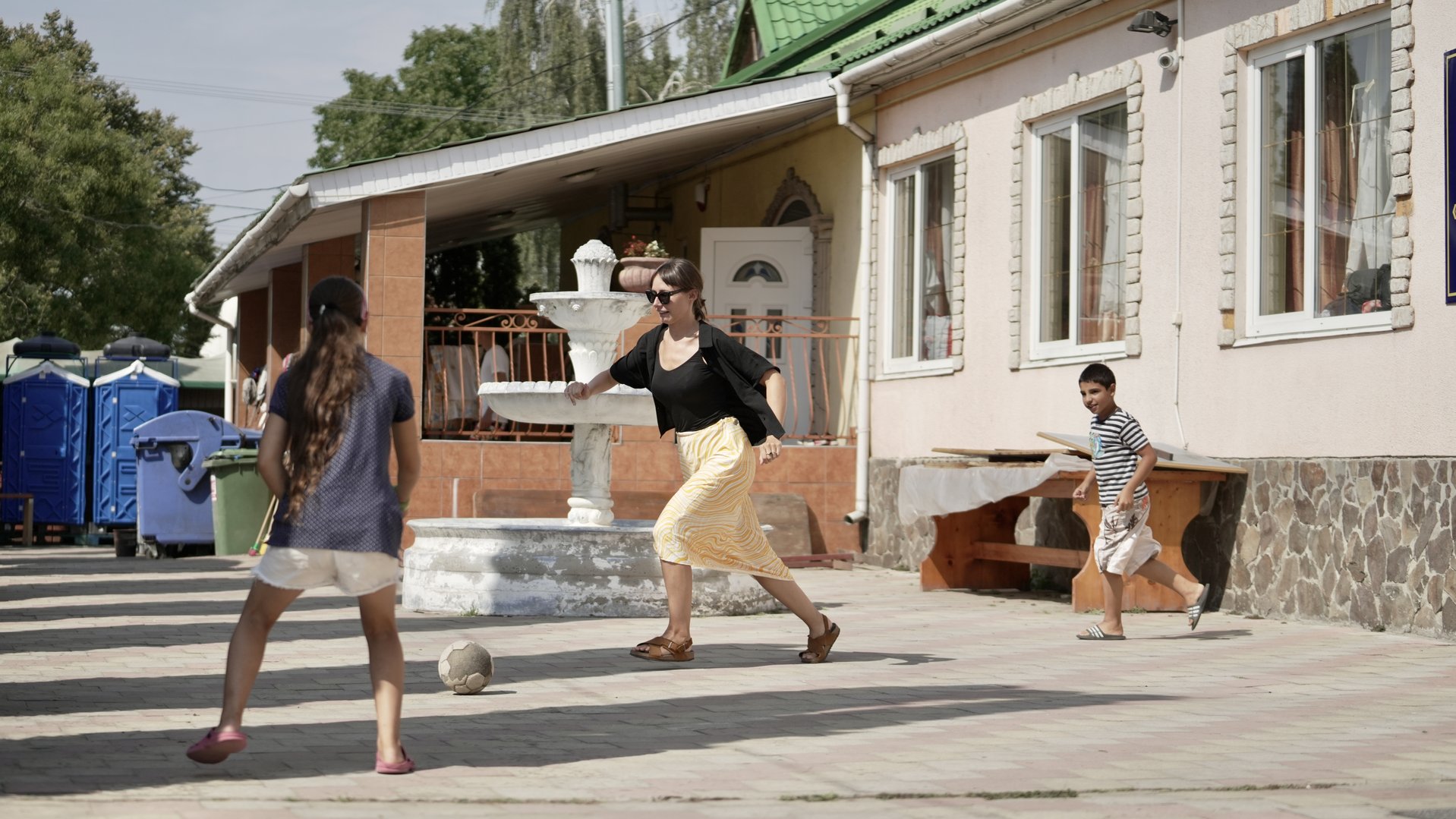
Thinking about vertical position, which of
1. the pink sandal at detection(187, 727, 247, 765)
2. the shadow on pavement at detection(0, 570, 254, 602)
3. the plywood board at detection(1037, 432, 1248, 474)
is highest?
the plywood board at detection(1037, 432, 1248, 474)

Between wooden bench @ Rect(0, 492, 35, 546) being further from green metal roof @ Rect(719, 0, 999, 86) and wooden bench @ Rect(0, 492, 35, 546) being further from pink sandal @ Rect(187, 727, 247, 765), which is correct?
pink sandal @ Rect(187, 727, 247, 765)

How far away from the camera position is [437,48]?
53.1 m

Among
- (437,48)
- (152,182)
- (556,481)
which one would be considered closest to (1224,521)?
(556,481)

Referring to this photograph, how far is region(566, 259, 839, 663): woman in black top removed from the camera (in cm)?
765

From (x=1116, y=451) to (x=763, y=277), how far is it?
8.89m

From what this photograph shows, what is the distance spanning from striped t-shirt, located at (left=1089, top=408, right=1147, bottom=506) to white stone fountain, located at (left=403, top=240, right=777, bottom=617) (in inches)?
87.5

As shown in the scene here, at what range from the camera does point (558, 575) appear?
33.1 ft

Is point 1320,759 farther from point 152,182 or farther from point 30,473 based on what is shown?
point 152,182

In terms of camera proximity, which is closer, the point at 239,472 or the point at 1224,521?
the point at 1224,521

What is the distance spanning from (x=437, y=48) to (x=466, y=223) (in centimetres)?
3391

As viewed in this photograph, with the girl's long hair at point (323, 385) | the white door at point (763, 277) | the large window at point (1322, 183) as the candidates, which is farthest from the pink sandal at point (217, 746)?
the white door at point (763, 277)

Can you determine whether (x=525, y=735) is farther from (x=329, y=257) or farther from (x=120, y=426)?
(x=120, y=426)

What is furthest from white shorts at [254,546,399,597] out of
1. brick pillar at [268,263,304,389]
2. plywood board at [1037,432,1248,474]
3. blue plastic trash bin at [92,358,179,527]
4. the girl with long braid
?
blue plastic trash bin at [92,358,179,527]

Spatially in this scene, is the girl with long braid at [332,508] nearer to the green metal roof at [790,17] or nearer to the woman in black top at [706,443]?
the woman in black top at [706,443]
